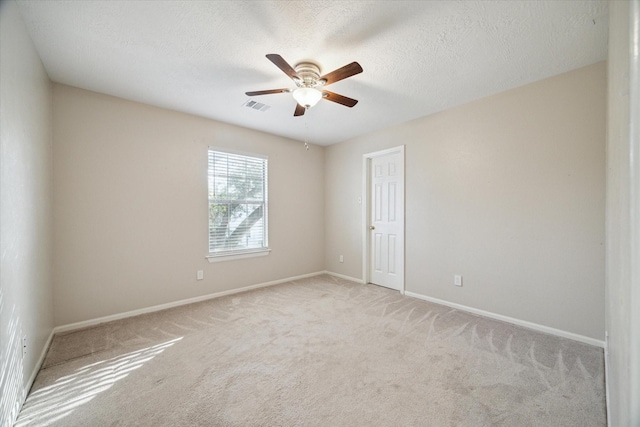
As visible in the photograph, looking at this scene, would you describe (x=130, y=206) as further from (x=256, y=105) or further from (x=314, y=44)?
(x=314, y=44)

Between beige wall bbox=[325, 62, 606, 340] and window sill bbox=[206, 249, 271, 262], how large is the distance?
2246mm

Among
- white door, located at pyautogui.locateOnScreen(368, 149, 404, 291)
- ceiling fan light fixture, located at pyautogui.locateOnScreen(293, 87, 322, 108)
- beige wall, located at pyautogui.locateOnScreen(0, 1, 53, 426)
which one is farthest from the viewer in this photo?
white door, located at pyautogui.locateOnScreen(368, 149, 404, 291)

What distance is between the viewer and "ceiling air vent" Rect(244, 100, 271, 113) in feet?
10.4

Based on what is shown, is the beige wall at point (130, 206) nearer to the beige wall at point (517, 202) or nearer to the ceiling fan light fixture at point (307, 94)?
the ceiling fan light fixture at point (307, 94)

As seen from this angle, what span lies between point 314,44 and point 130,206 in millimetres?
2717

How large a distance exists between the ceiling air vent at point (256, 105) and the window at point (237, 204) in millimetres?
930

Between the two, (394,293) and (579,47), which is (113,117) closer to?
(394,293)

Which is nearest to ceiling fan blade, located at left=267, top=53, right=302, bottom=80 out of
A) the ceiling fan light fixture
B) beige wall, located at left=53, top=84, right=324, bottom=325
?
the ceiling fan light fixture

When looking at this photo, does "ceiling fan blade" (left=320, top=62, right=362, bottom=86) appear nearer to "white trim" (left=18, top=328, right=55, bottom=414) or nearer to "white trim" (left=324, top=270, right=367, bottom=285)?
"white trim" (left=18, top=328, right=55, bottom=414)

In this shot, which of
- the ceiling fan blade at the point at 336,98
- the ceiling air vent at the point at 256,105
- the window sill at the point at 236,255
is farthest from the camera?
the window sill at the point at 236,255

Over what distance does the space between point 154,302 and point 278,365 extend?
206cm

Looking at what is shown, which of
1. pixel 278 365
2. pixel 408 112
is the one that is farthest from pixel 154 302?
pixel 408 112

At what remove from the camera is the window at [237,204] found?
3830 mm

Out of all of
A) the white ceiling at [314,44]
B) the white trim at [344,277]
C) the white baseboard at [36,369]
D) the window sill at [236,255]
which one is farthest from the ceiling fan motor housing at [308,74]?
the white trim at [344,277]
